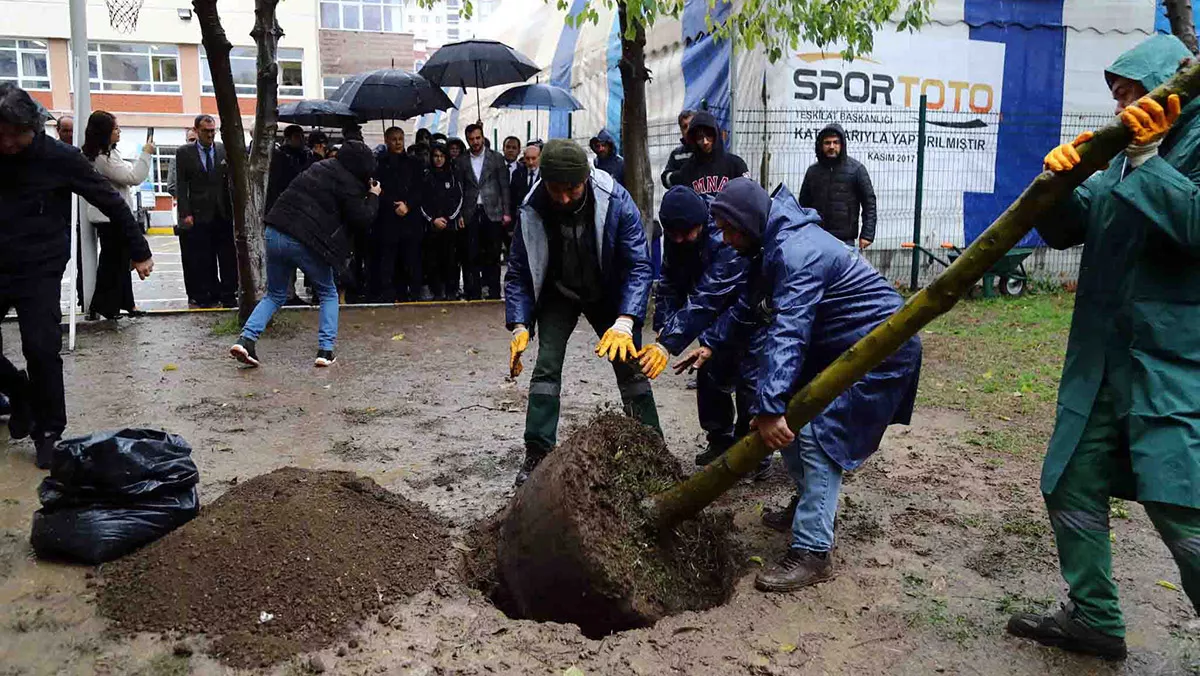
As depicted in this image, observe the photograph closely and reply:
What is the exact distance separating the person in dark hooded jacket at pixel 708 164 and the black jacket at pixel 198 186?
17.3 ft

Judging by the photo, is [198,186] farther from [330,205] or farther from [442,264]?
[330,205]

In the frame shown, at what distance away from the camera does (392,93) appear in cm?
1252

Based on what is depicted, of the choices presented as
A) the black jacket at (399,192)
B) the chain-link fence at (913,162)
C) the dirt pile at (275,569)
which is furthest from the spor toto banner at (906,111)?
the dirt pile at (275,569)

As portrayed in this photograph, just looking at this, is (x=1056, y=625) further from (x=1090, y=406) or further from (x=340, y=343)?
(x=340, y=343)

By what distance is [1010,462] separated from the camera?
5262 millimetres

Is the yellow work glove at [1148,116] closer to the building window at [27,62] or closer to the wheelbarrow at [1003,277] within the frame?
the wheelbarrow at [1003,277]

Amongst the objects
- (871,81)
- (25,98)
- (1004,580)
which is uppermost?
(871,81)

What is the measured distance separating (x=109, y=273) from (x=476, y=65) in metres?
5.42

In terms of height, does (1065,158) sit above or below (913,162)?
below

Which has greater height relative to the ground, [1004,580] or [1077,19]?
[1077,19]

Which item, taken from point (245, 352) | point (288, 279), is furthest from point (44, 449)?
point (288, 279)

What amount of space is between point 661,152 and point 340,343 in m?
6.10

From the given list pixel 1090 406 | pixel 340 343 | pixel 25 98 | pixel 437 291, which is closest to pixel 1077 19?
pixel 437 291

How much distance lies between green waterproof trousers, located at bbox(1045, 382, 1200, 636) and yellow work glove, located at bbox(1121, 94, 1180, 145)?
2.81 ft
